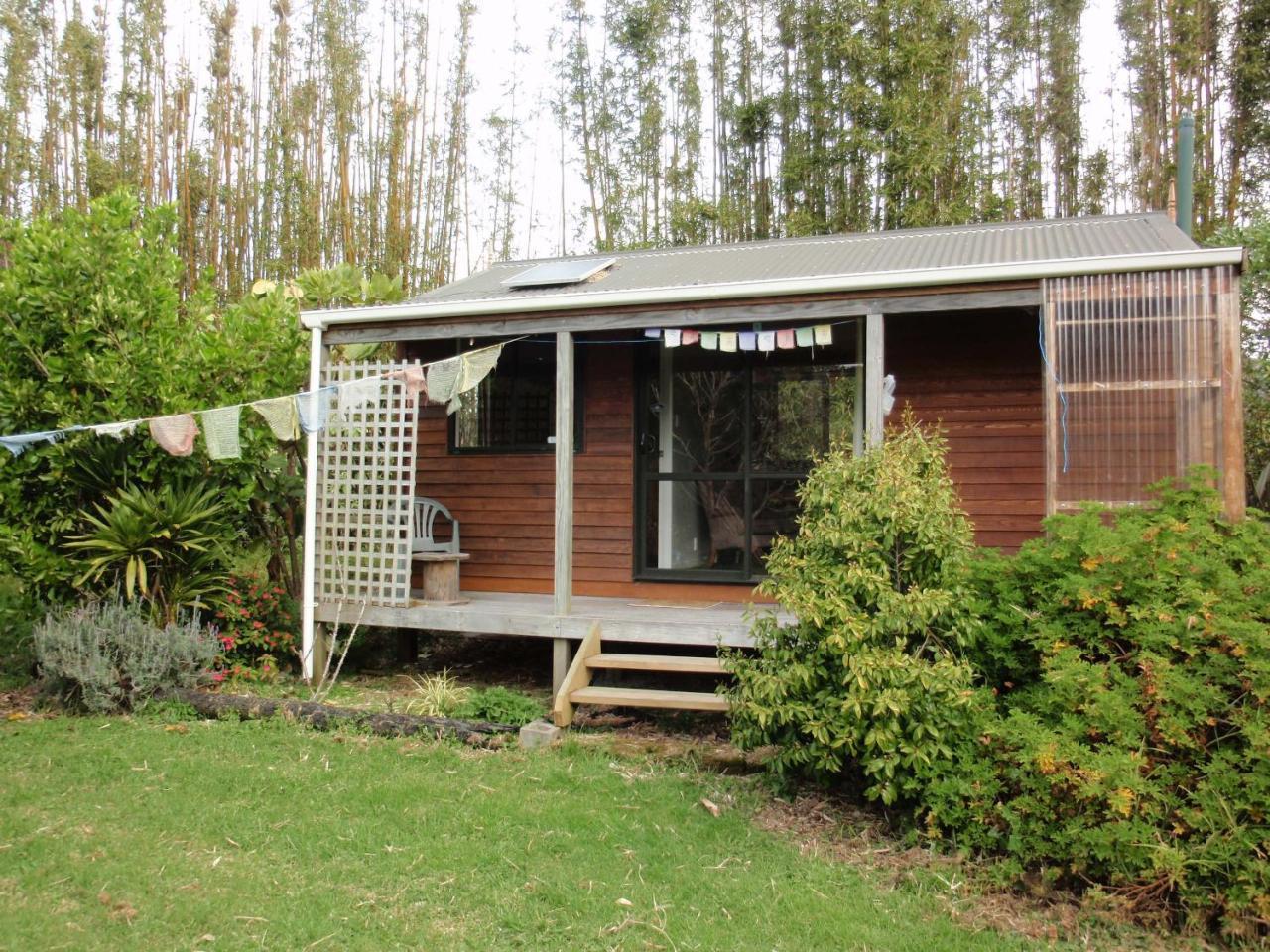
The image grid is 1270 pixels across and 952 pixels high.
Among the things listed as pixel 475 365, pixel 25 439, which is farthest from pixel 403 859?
pixel 25 439

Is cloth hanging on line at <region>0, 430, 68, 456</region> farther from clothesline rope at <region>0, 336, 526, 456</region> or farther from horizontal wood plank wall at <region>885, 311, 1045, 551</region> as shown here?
horizontal wood plank wall at <region>885, 311, 1045, 551</region>

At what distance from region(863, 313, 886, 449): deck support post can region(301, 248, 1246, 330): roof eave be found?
23 cm

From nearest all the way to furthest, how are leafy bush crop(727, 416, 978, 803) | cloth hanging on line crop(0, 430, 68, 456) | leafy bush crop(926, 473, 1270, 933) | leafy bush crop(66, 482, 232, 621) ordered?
leafy bush crop(926, 473, 1270, 933) → leafy bush crop(727, 416, 978, 803) → cloth hanging on line crop(0, 430, 68, 456) → leafy bush crop(66, 482, 232, 621)

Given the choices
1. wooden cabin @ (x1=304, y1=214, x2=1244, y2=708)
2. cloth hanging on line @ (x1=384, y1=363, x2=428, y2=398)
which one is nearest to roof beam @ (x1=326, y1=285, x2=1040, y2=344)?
wooden cabin @ (x1=304, y1=214, x2=1244, y2=708)

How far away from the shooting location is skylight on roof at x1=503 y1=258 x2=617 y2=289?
7680mm

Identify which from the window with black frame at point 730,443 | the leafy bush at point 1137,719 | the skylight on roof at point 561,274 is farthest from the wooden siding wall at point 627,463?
the leafy bush at point 1137,719

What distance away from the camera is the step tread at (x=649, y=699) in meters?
5.76

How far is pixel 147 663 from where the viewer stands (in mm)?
6277

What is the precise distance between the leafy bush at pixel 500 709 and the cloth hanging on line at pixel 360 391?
2.18 m

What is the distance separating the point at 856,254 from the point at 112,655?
588 centimetres

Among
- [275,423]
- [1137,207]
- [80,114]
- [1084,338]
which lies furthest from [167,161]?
[1137,207]

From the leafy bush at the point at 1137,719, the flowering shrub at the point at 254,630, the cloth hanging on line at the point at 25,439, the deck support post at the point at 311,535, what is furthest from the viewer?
the deck support post at the point at 311,535

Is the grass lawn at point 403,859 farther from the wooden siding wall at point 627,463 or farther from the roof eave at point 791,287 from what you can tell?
the roof eave at point 791,287

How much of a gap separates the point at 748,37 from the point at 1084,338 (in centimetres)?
1206
